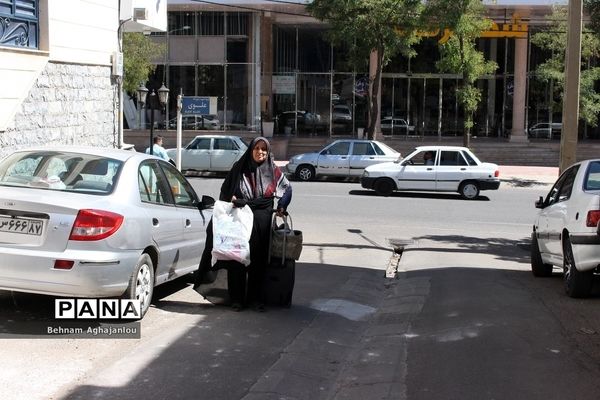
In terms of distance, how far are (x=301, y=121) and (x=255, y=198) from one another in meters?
32.2

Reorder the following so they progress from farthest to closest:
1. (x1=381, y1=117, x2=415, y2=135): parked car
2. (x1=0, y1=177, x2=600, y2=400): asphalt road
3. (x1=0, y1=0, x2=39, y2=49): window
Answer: (x1=381, y1=117, x2=415, y2=135): parked car, (x1=0, y1=0, x2=39, y2=49): window, (x1=0, y1=177, x2=600, y2=400): asphalt road

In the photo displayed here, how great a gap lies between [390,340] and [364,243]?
24.3 feet

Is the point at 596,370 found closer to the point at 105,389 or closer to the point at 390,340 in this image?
the point at 390,340

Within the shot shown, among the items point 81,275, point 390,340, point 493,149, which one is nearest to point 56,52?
point 81,275

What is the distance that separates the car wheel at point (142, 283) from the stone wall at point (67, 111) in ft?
17.6

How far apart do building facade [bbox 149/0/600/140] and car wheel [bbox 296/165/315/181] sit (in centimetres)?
1169

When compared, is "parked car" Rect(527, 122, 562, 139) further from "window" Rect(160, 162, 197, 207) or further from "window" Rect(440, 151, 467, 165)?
"window" Rect(160, 162, 197, 207)

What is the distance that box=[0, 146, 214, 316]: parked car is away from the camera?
19.8ft

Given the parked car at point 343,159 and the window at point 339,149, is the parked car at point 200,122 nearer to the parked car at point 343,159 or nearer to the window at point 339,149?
the parked car at point 343,159

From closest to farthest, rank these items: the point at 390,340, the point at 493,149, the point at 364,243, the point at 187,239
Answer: the point at 390,340, the point at 187,239, the point at 364,243, the point at 493,149

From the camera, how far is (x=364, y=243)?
46.3 feet

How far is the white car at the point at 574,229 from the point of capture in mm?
7938

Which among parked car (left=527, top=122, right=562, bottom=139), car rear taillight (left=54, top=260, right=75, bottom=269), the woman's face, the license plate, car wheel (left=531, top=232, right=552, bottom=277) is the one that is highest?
parked car (left=527, top=122, right=562, bottom=139)

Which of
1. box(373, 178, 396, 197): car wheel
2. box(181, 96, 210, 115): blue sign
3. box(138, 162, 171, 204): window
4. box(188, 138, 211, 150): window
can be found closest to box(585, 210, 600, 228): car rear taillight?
box(138, 162, 171, 204): window
